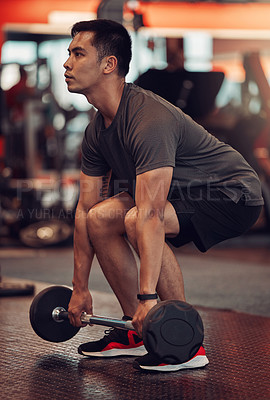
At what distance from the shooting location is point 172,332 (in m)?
1.33

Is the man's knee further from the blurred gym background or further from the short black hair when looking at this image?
the blurred gym background

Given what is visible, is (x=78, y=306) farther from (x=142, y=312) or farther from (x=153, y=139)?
(x=153, y=139)

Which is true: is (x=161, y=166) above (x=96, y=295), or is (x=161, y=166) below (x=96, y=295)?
above

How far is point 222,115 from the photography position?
4832 millimetres

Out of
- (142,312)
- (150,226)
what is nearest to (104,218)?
(150,226)

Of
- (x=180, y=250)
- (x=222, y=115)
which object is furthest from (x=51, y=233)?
(x=222, y=115)

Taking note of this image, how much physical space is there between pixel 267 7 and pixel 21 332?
7.82 m

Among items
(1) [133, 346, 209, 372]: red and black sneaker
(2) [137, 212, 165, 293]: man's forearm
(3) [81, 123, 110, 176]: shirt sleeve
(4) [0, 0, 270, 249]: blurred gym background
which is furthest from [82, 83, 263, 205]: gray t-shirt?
(4) [0, 0, 270, 249]: blurred gym background

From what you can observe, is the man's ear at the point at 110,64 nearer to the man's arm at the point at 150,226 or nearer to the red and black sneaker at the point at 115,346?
the man's arm at the point at 150,226

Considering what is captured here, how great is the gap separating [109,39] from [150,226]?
1.67 ft

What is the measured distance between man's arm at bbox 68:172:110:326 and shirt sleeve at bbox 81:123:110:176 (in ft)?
0.06

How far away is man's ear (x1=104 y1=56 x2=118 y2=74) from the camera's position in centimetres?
154

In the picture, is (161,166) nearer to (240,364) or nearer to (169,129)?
(169,129)

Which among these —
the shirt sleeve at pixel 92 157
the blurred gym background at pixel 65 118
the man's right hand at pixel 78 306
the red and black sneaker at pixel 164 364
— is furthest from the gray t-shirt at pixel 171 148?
the blurred gym background at pixel 65 118
